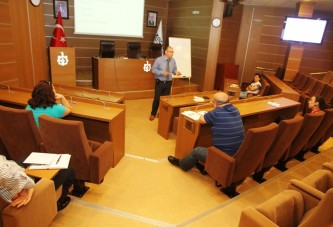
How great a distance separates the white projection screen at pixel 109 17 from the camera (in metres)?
6.48

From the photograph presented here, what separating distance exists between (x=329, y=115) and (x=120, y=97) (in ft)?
10.6

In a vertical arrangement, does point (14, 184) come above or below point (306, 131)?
above

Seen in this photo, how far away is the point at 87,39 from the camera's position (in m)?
7.02

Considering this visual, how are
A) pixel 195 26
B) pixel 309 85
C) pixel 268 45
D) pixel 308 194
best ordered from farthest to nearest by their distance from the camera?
pixel 268 45 < pixel 195 26 < pixel 309 85 < pixel 308 194

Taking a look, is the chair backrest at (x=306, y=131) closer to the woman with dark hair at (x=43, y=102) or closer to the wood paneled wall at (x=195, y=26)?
the woman with dark hair at (x=43, y=102)

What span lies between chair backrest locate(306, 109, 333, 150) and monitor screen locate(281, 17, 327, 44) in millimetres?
4313

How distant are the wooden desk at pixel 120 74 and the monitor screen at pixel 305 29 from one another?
4.22 m

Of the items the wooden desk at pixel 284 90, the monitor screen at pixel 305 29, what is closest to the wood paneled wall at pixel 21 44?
the wooden desk at pixel 284 90

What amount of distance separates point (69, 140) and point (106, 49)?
4.24m

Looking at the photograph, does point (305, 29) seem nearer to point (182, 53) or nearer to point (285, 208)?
point (182, 53)

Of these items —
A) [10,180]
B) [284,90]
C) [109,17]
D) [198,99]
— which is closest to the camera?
[10,180]

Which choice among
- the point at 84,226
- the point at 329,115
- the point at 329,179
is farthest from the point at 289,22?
the point at 84,226

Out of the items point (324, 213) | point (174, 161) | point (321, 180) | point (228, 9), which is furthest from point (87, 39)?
point (324, 213)

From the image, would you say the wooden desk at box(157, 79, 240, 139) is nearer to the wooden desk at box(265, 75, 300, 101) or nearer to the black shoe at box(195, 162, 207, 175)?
the black shoe at box(195, 162, 207, 175)
